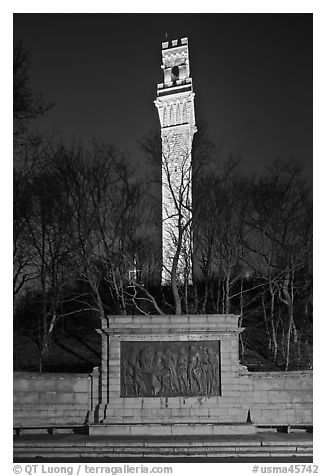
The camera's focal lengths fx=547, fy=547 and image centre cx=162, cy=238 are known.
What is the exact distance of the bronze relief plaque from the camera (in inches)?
612

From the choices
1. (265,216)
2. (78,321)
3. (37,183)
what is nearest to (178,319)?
(37,183)

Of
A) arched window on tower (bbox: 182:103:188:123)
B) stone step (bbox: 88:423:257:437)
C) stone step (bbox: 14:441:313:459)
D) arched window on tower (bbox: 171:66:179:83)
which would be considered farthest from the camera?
arched window on tower (bbox: 171:66:179:83)

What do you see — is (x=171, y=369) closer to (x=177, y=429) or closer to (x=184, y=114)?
(x=177, y=429)

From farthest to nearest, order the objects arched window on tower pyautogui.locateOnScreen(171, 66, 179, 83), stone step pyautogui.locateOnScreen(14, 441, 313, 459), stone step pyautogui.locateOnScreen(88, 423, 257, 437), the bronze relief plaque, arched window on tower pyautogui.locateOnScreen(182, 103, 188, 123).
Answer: arched window on tower pyautogui.locateOnScreen(171, 66, 179, 83) → arched window on tower pyautogui.locateOnScreen(182, 103, 188, 123) → the bronze relief plaque → stone step pyautogui.locateOnScreen(88, 423, 257, 437) → stone step pyautogui.locateOnScreen(14, 441, 313, 459)

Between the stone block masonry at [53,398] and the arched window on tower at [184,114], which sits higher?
the arched window on tower at [184,114]

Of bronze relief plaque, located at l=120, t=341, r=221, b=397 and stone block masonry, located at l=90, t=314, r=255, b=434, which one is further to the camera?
bronze relief plaque, located at l=120, t=341, r=221, b=397

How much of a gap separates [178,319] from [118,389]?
8.58 feet

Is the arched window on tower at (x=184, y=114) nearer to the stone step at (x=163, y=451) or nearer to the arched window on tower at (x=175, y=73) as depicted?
the arched window on tower at (x=175, y=73)

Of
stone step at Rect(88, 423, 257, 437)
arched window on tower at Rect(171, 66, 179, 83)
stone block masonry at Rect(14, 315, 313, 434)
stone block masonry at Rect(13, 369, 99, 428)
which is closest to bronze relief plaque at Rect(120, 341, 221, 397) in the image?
stone block masonry at Rect(14, 315, 313, 434)

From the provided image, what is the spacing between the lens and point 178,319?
1580 centimetres

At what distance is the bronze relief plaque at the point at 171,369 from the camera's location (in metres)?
15.5

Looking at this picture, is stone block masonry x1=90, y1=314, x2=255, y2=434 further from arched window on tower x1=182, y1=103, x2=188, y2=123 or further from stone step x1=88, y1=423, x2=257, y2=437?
arched window on tower x1=182, y1=103, x2=188, y2=123

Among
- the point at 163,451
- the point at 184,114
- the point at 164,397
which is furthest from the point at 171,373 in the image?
the point at 184,114

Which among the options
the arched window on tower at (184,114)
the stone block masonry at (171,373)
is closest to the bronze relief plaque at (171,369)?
the stone block masonry at (171,373)
